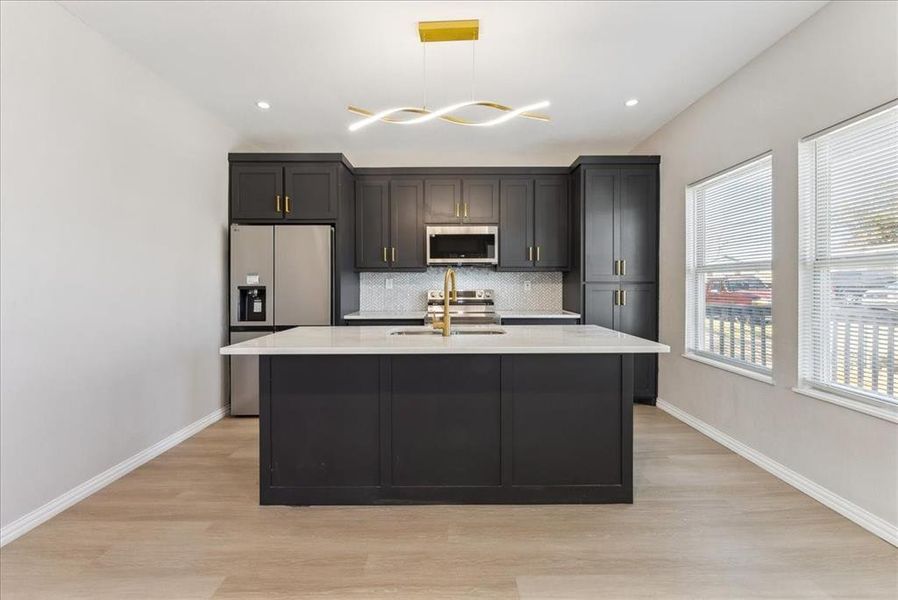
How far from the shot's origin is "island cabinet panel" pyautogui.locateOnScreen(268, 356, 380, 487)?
233 centimetres

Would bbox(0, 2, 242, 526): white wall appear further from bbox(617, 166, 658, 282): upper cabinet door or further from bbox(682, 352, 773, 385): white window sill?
bbox(682, 352, 773, 385): white window sill

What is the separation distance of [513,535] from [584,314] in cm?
269

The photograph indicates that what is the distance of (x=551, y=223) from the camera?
4.64 meters

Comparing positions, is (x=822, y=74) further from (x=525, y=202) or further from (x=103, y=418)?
(x=103, y=418)

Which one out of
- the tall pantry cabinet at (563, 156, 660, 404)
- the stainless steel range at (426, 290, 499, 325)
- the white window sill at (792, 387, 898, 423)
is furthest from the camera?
the stainless steel range at (426, 290, 499, 325)

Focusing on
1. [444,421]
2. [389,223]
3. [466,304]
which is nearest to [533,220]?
[466,304]

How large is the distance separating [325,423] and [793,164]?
309 cm

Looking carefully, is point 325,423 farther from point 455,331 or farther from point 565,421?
point 565,421

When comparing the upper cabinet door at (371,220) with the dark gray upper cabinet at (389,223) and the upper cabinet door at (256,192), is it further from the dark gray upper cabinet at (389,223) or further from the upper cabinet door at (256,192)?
the upper cabinet door at (256,192)

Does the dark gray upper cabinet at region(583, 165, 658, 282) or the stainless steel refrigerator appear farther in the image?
the dark gray upper cabinet at region(583, 165, 658, 282)

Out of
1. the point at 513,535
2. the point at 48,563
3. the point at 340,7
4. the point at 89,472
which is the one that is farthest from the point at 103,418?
the point at 340,7

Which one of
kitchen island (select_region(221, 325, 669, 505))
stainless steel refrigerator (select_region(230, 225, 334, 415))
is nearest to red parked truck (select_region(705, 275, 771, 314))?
kitchen island (select_region(221, 325, 669, 505))

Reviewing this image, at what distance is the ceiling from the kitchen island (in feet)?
5.99

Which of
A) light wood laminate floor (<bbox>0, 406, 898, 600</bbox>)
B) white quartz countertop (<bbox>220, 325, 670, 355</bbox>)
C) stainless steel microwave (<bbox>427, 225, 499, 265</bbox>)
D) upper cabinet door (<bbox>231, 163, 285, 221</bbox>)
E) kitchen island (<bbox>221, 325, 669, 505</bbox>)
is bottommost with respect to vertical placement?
light wood laminate floor (<bbox>0, 406, 898, 600</bbox>)
